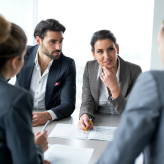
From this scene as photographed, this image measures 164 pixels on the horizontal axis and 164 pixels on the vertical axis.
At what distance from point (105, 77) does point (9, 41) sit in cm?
123

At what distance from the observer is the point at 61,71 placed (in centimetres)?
227

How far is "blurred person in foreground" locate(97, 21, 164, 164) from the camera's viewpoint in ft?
2.36

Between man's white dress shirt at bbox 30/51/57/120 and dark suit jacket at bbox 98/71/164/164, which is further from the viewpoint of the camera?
man's white dress shirt at bbox 30/51/57/120

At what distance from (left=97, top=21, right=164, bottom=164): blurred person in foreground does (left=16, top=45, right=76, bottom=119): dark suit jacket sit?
1371mm

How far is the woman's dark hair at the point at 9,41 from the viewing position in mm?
931

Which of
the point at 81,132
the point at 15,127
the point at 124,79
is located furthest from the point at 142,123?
the point at 124,79

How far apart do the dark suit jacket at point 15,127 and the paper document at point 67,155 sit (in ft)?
1.26

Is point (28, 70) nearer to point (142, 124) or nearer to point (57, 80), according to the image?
point (57, 80)

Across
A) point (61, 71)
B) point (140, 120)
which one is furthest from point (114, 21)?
point (140, 120)

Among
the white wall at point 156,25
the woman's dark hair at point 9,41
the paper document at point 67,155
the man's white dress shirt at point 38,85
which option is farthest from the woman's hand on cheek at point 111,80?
the white wall at point 156,25

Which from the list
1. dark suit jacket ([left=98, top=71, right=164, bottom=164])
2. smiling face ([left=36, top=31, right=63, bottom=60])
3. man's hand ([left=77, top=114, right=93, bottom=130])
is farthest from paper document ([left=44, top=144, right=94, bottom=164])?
smiling face ([left=36, top=31, right=63, bottom=60])

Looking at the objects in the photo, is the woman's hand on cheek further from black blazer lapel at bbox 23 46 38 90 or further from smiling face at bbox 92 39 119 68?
black blazer lapel at bbox 23 46 38 90

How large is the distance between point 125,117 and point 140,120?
56 millimetres

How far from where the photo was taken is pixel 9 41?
3.11 ft
